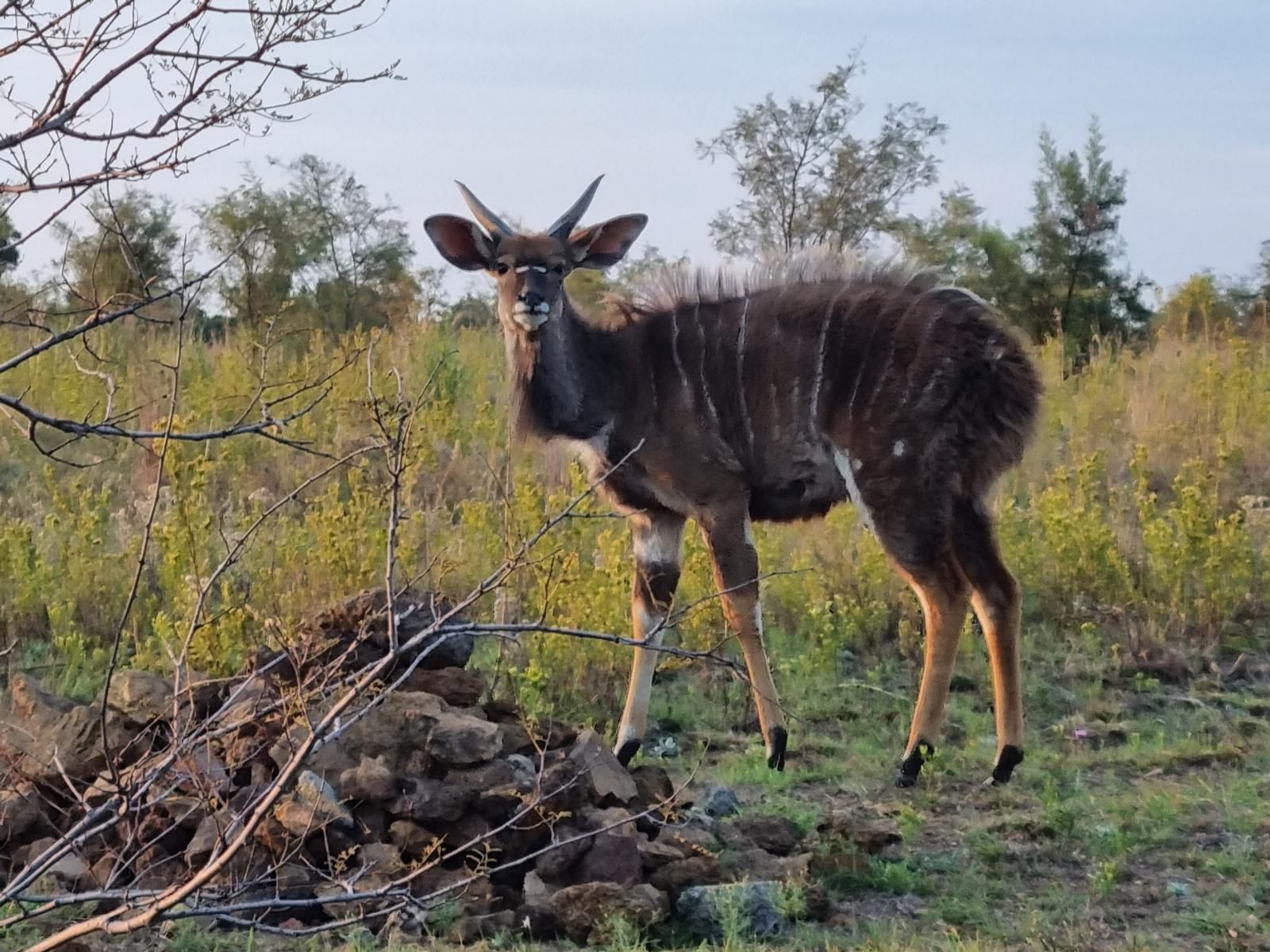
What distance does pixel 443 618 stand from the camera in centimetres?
256

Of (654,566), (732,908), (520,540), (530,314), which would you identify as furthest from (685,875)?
(530,314)

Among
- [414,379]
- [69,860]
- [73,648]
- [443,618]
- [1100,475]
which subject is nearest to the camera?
[443,618]

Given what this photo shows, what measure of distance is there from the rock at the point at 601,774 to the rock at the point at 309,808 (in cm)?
70

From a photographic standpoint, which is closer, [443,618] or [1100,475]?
[443,618]

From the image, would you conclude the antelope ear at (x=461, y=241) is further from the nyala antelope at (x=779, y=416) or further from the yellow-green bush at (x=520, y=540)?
the yellow-green bush at (x=520, y=540)

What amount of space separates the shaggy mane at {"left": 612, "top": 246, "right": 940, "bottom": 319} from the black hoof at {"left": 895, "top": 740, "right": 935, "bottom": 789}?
1.80 m

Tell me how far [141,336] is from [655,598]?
26.0 feet

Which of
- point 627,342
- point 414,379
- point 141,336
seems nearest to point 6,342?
point 141,336

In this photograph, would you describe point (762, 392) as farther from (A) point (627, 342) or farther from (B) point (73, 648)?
(B) point (73, 648)

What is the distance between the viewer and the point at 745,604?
5738mm

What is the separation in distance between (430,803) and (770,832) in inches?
40.4

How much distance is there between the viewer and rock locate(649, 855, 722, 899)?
164 inches

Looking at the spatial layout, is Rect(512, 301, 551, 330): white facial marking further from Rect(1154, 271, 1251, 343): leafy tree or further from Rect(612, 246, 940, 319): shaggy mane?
Rect(1154, 271, 1251, 343): leafy tree

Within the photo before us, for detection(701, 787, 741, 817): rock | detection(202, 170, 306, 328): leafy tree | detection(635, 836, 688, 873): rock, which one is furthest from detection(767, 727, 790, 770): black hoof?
detection(202, 170, 306, 328): leafy tree
